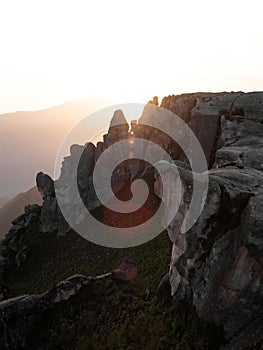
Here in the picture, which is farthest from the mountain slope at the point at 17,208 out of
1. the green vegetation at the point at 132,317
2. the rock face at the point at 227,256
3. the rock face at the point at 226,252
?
the rock face at the point at 227,256

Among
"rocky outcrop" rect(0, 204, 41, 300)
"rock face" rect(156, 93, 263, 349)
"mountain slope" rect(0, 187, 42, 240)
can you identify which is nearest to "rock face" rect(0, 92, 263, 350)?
"rock face" rect(156, 93, 263, 349)

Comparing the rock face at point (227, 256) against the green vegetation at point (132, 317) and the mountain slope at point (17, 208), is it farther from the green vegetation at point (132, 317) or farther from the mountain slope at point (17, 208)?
the mountain slope at point (17, 208)

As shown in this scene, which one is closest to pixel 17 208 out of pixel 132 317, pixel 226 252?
pixel 132 317

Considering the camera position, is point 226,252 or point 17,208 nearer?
point 226,252

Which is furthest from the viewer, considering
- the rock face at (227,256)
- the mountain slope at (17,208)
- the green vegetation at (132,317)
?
the mountain slope at (17,208)

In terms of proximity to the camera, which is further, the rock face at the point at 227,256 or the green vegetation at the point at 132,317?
the green vegetation at the point at 132,317

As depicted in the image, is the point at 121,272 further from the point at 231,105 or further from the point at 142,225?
the point at 231,105

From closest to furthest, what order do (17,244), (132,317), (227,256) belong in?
(227,256) → (132,317) → (17,244)

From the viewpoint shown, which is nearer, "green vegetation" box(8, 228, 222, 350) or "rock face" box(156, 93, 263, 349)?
"rock face" box(156, 93, 263, 349)

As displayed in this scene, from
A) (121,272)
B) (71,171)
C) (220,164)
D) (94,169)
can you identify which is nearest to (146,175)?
(94,169)

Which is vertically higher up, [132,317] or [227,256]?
[227,256]

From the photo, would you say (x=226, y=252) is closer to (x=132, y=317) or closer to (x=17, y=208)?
(x=132, y=317)

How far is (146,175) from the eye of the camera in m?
50.7

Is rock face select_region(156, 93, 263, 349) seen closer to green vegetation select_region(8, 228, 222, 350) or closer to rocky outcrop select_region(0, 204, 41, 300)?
green vegetation select_region(8, 228, 222, 350)
